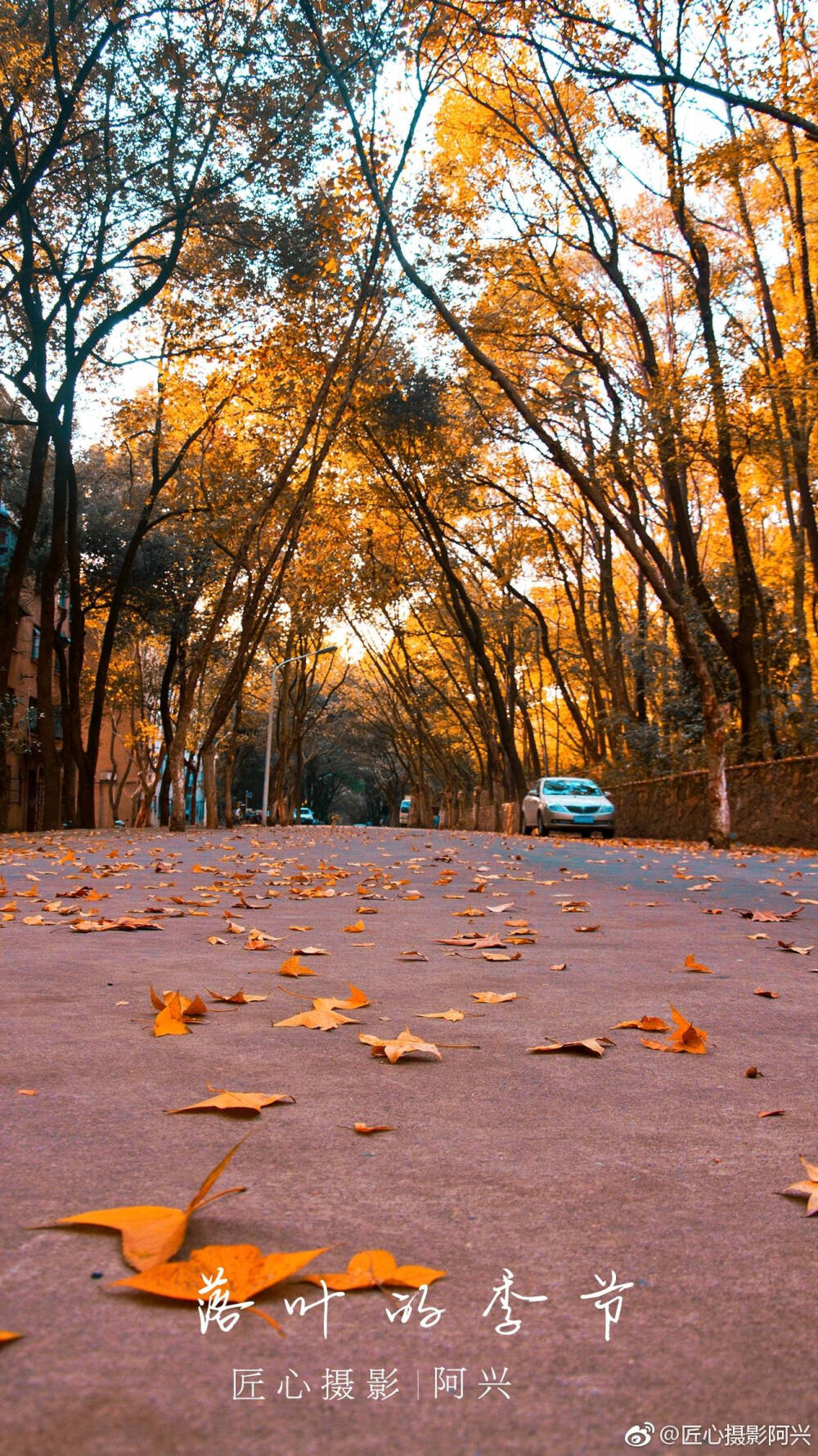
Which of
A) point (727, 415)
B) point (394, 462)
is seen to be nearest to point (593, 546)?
point (394, 462)

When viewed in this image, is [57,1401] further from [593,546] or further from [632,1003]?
[593,546]

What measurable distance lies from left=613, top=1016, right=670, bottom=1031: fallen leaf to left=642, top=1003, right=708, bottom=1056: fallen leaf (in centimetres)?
18

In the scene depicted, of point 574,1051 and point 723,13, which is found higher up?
point 723,13

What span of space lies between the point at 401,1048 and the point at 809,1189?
48.7 inches

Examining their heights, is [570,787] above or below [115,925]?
above

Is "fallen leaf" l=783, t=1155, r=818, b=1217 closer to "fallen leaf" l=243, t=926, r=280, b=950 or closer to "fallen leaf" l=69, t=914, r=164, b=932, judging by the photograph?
"fallen leaf" l=243, t=926, r=280, b=950

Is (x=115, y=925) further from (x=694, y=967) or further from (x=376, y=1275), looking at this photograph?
(x=376, y=1275)

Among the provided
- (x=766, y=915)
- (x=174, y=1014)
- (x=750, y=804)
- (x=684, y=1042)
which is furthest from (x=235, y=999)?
(x=750, y=804)

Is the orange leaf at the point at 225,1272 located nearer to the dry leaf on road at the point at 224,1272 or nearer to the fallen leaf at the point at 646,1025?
the dry leaf on road at the point at 224,1272

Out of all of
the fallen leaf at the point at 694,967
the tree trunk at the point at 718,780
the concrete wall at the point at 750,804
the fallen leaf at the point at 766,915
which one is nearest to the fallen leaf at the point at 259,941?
the fallen leaf at the point at 694,967

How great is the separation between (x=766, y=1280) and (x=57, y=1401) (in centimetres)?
99

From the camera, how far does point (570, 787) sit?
85.0 feet

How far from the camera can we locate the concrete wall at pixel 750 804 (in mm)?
16062

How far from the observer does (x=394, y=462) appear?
29953 millimetres
